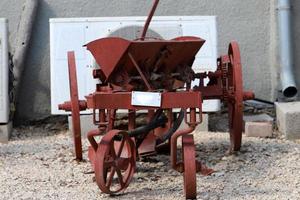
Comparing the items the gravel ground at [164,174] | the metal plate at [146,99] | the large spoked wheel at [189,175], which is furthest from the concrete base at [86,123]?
the large spoked wheel at [189,175]

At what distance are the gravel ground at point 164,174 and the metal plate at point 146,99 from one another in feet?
1.98

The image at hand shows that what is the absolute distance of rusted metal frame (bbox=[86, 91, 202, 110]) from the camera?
14.6ft

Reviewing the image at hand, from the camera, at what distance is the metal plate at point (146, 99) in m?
4.48

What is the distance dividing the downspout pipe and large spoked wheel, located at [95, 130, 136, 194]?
2.52m

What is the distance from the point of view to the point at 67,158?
18.5 ft

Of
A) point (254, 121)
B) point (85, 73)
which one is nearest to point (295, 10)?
point (254, 121)

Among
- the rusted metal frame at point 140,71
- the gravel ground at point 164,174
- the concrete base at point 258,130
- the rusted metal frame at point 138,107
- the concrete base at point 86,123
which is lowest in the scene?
the gravel ground at point 164,174

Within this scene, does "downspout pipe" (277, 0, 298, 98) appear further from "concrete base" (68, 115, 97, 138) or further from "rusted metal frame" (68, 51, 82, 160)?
"rusted metal frame" (68, 51, 82, 160)

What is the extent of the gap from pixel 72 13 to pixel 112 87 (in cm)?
235

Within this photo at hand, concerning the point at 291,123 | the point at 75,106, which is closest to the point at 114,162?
the point at 75,106

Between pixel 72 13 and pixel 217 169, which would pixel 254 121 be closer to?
pixel 217 169

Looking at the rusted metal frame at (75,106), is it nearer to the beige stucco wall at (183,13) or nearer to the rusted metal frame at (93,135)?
the rusted metal frame at (93,135)

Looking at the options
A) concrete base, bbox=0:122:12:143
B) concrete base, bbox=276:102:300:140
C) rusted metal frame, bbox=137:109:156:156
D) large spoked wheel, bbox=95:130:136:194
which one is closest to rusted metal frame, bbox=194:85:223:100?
rusted metal frame, bbox=137:109:156:156

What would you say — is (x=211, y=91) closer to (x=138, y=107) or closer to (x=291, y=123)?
(x=138, y=107)
